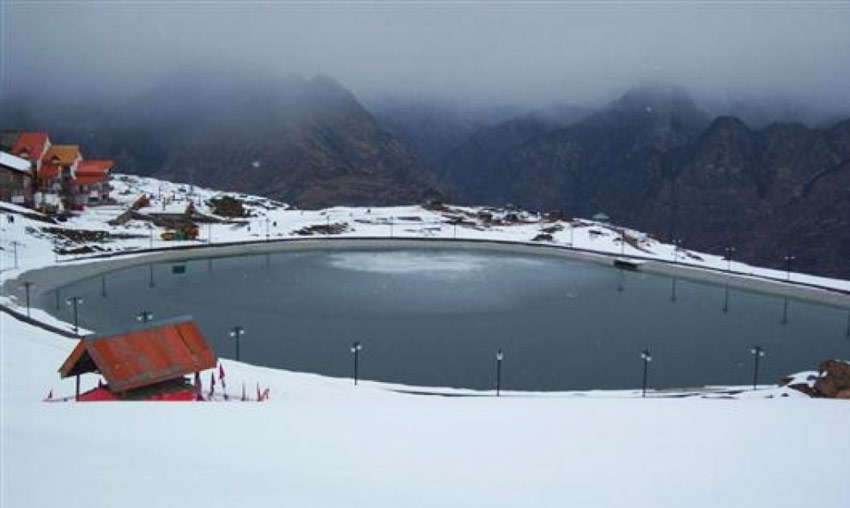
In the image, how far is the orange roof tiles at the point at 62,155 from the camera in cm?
6375

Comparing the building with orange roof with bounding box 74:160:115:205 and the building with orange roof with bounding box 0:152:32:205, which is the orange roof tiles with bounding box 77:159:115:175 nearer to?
the building with orange roof with bounding box 74:160:115:205

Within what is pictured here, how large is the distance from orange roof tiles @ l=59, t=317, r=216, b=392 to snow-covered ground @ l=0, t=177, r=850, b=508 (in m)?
6.43

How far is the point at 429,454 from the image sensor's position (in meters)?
7.67

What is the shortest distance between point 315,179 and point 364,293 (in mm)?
93555

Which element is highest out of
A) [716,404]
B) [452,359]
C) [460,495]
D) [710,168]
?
[710,168]

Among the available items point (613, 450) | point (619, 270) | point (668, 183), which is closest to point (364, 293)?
point (619, 270)

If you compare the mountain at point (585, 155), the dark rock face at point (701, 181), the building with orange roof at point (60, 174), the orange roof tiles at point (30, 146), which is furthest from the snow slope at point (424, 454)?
the mountain at point (585, 155)

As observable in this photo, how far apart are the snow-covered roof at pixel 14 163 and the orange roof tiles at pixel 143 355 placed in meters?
50.9

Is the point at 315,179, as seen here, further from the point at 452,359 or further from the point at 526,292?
the point at 452,359

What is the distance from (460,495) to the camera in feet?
19.6

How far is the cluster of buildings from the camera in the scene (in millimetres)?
58656

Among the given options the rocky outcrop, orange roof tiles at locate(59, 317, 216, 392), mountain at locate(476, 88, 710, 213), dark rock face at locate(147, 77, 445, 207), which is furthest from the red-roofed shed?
mountain at locate(476, 88, 710, 213)

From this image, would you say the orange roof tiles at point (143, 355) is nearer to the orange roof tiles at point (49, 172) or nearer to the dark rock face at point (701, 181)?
the orange roof tiles at point (49, 172)

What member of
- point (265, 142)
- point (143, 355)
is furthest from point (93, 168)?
point (265, 142)
